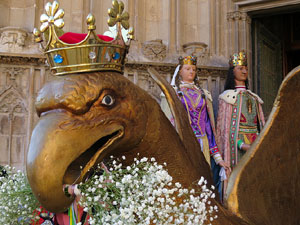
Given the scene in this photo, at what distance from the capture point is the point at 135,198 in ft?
3.63

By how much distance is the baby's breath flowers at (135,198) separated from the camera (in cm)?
108

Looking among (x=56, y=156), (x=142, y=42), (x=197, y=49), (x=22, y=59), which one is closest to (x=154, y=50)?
(x=142, y=42)

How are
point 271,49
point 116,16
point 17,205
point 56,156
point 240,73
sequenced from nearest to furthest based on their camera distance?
point 56,156
point 116,16
point 17,205
point 240,73
point 271,49

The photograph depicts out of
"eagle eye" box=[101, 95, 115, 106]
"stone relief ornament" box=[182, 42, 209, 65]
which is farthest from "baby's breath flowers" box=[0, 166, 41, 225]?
"stone relief ornament" box=[182, 42, 209, 65]

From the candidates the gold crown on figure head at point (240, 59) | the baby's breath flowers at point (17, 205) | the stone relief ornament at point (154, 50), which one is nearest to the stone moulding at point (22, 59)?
the stone relief ornament at point (154, 50)

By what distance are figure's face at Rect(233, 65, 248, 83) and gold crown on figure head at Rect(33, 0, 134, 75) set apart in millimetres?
2791

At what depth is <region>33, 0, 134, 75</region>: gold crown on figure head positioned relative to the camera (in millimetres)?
1155

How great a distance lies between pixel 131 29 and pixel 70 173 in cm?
48

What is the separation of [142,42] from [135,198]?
140 inches

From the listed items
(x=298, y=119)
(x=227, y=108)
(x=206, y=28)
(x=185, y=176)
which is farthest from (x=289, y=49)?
(x=185, y=176)

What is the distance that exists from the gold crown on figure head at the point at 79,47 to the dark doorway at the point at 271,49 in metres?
3.75

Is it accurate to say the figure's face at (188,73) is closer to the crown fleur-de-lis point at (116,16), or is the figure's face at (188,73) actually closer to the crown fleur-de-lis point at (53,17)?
the crown fleur-de-lis point at (116,16)

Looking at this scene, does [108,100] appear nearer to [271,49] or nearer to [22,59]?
[22,59]

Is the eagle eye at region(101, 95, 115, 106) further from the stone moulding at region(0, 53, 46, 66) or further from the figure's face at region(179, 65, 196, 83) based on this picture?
the stone moulding at region(0, 53, 46, 66)
